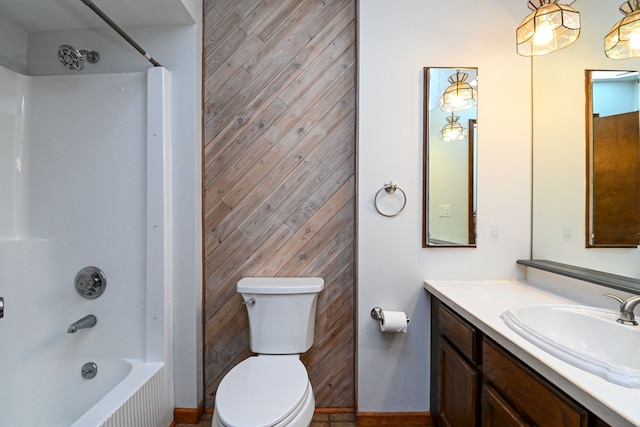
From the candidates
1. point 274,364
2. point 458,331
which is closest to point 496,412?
point 458,331

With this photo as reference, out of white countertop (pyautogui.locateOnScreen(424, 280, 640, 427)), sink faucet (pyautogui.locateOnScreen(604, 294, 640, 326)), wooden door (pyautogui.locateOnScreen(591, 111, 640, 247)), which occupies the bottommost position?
white countertop (pyautogui.locateOnScreen(424, 280, 640, 427))

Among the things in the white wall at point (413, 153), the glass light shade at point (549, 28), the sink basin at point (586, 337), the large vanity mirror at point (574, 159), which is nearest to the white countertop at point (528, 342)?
the sink basin at point (586, 337)

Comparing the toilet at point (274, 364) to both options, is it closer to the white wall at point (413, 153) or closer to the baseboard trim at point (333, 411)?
the white wall at point (413, 153)

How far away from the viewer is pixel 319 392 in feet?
5.52

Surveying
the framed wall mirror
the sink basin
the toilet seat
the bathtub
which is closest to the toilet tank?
the toilet seat

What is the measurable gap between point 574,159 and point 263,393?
5.70 ft

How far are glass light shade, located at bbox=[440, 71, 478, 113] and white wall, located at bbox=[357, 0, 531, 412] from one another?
7cm

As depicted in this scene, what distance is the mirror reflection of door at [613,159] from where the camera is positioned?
1.11m

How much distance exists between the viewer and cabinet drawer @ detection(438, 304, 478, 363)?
3.72 ft

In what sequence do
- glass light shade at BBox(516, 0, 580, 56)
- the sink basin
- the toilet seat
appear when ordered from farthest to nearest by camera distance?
glass light shade at BBox(516, 0, 580, 56) → the toilet seat → the sink basin

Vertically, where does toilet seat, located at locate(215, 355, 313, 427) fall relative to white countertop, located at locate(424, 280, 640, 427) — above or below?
below

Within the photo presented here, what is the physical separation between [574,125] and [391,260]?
3.54ft

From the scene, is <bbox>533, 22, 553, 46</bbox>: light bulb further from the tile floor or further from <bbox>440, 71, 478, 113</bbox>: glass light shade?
the tile floor

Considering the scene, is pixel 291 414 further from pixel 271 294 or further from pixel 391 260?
pixel 391 260
